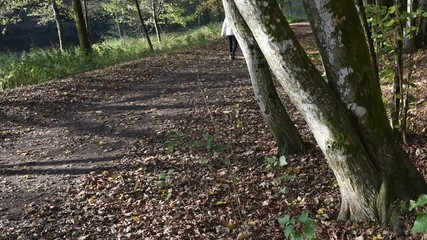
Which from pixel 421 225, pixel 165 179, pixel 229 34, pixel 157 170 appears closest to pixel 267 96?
pixel 165 179

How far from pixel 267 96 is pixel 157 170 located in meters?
1.90

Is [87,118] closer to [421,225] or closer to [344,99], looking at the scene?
[344,99]

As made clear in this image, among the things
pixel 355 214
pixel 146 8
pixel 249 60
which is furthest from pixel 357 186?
pixel 146 8

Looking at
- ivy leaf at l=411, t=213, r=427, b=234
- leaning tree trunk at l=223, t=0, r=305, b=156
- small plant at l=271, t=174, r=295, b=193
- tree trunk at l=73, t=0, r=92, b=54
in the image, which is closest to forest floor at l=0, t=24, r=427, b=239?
small plant at l=271, t=174, r=295, b=193

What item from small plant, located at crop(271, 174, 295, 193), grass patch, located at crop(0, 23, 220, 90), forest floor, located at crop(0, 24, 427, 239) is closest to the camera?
forest floor, located at crop(0, 24, 427, 239)

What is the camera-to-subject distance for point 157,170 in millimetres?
5949

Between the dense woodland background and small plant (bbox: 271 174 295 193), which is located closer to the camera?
the dense woodland background

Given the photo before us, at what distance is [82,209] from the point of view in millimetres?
4957

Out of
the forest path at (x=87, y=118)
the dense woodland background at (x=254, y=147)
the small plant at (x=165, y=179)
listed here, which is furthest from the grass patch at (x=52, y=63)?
the small plant at (x=165, y=179)

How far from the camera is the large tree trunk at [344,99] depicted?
3104 millimetres

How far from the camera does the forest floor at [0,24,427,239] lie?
4309 millimetres

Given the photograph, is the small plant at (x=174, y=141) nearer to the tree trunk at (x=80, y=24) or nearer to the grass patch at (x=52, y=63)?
the grass patch at (x=52, y=63)

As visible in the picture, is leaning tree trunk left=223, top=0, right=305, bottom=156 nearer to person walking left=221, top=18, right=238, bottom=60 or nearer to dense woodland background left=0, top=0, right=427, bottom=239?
dense woodland background left=0, top=0, right=427, bottom=239

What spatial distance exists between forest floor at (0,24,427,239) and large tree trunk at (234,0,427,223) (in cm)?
36
